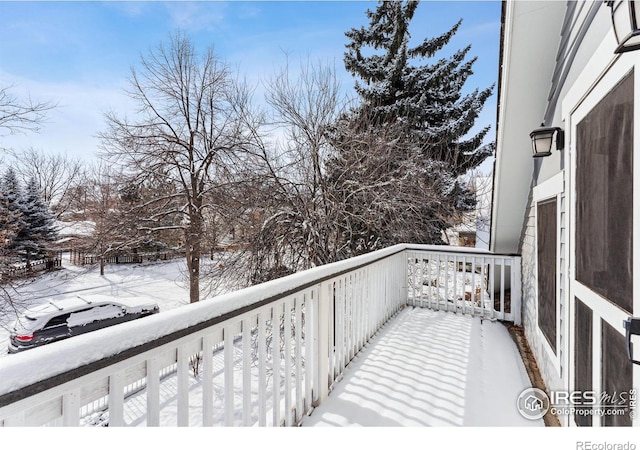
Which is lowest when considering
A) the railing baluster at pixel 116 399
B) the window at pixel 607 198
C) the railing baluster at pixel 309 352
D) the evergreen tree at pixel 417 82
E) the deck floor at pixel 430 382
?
the deck floor at pixel 430 382

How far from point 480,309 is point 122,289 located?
15.0 m

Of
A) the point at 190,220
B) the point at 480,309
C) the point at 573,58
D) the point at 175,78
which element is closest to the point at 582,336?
the point at 573,58

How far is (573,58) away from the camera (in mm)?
2258

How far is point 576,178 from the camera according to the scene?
1940 mm

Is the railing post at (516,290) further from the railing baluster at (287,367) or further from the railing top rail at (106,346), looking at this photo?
the railing top rail at (106,346)

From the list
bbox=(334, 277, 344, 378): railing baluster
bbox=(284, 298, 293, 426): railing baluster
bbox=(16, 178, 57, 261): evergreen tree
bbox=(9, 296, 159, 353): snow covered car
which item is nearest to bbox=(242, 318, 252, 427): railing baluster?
bbox=(284, 298, 293, 426): railing baluster

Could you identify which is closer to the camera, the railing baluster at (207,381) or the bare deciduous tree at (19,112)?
the railing baluster at (207,381)

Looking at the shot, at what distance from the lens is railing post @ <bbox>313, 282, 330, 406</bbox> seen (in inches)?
89.4

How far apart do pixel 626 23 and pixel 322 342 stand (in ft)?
7.42

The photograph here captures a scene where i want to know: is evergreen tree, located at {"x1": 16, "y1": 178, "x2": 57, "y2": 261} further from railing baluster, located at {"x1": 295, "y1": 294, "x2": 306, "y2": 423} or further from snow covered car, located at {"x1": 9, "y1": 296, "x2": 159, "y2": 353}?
railing baluster, located at {"x1": 295, "y1": 294, "x2": 306, "y2": 423}

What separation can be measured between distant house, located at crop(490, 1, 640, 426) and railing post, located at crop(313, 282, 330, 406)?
1.55 m

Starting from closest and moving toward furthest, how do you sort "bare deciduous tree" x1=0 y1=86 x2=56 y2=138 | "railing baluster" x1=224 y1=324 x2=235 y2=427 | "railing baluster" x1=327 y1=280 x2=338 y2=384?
1. "railing baluster" x1=224 y1=324 x2=235 y2=427
2. "railing baluster" x1=327 y1=280 x2=338 y2=384
3. "bare deciduous tree" x1=0 y1=86 x2=56 y2=138

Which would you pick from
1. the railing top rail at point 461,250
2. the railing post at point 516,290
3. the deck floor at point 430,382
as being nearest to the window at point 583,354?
the deck floor at point 430,382

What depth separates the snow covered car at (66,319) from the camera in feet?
24.9
